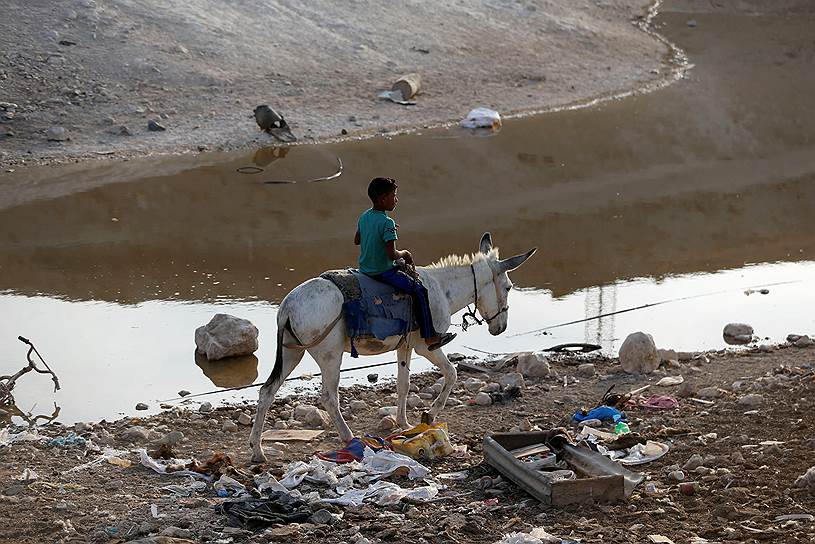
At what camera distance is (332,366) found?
9.12 metres

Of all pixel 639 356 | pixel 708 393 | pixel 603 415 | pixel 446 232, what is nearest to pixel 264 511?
pixel 603 415

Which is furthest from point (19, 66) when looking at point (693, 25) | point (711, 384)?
point (693, 25)

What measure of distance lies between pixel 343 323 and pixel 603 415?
2.34 metres

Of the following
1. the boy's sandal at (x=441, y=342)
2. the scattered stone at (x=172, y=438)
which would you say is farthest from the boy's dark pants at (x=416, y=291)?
the scattered stone at (x=172, y=438)

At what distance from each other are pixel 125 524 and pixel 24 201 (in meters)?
11.7

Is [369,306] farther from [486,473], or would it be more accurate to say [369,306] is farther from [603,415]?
[603,415]

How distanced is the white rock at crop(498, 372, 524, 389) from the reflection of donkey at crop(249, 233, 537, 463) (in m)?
1.16

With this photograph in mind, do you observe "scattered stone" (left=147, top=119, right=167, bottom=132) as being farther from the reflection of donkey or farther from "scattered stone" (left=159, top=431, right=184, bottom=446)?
the reflection of donkey

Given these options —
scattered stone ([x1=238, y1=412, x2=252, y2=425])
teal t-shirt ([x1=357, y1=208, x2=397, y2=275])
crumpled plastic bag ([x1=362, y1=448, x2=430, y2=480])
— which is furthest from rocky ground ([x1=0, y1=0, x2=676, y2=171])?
crumpled plastic bag ([x1=362, y1=448, x2=430, y2=480])

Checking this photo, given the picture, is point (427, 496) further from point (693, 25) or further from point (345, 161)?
point (693, 25)

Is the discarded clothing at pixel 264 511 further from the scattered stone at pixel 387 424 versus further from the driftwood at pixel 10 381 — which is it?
the driftwood at pixel 10 381

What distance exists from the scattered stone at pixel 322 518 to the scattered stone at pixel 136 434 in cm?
247

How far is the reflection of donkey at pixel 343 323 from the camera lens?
29.5ft

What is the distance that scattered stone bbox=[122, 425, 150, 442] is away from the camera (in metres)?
9.82
